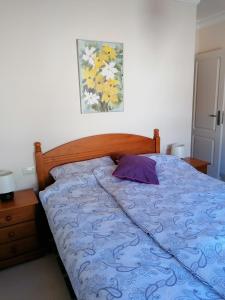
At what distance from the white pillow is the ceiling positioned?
244cm

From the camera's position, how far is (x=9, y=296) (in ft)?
6.08

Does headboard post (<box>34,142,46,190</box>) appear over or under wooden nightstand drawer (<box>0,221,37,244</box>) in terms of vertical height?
over

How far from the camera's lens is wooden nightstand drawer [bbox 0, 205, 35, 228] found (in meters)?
2.07

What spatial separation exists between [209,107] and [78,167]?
2.56 m

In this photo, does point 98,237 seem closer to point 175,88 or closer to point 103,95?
point 103,95

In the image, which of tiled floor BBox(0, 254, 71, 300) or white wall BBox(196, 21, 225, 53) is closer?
tiled floor BBox(0, 254, 71, 300)

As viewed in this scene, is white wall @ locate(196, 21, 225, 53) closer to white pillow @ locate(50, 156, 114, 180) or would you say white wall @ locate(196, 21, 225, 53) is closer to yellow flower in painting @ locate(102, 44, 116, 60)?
yellow flower in painting @ locate(102, 44, 116, 60)

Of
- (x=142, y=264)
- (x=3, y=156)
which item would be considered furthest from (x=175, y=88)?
(x=142, y=264)

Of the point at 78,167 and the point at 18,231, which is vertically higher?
the point at 78,167

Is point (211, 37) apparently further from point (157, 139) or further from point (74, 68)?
point (74, 68)

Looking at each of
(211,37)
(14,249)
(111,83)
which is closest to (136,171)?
(111,83)

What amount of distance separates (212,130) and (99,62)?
2300mm

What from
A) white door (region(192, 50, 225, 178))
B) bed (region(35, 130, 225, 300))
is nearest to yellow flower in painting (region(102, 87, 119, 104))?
bed (region(35, 130, 225, 300))

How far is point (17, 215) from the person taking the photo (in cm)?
212
